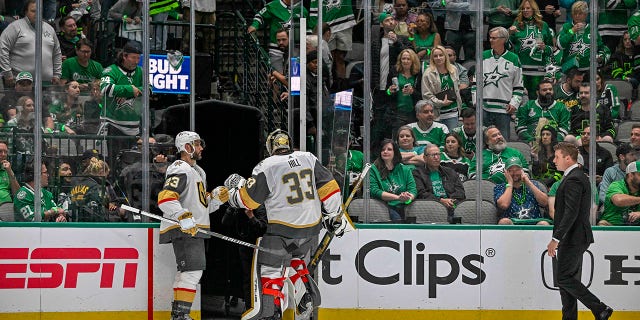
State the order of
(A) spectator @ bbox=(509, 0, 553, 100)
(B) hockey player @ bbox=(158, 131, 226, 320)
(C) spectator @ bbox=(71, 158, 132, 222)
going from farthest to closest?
1. (A) spectator @ bbox=(509, 0, 553, 100)
2. (C) spectator @ bbox=(71, 158, 132, 222)
3. (B) hockey player @ bbox=(158, 131, 226, 320)

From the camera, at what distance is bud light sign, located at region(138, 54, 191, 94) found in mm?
8945

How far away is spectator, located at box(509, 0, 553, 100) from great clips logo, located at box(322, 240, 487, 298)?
1.40 metres

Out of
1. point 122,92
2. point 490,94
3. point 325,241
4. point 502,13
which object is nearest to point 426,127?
point 490,94

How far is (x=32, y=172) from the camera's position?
8.70m

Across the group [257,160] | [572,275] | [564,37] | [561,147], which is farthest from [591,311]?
[257,160]

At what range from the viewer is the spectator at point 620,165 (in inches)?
362

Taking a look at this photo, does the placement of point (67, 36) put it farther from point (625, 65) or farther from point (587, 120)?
point (625, 65)

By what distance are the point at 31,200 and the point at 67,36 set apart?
1.22 meters

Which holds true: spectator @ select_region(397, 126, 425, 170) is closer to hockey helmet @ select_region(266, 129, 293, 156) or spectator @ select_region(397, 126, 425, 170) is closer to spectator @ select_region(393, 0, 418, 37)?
spectator @ select_region(393, 0, 418, 37)

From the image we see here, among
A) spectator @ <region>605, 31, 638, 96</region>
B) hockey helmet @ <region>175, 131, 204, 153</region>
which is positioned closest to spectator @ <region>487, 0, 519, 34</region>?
spectator @ <region>605, 31, 638, 96</region>

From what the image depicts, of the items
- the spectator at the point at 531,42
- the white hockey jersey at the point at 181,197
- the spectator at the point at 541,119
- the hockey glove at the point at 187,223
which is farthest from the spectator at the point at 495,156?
the hockey glove at the point at 187,223

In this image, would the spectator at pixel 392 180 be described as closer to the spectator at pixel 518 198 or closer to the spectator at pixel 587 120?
the spectator at pixel 518 198

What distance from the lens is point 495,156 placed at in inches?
362

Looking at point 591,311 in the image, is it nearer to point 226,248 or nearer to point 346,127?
point 346,127
